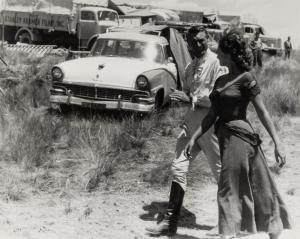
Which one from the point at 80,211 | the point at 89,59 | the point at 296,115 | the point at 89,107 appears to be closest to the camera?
the point at 80,211

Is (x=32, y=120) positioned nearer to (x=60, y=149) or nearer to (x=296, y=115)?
(x=60, y=149)

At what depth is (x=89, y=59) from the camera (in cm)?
950

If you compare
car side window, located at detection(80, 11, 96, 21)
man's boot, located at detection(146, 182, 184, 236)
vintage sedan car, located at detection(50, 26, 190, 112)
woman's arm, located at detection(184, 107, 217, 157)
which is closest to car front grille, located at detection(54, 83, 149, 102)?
vintage sedan car, located at detection(50, 26, 190, 112)

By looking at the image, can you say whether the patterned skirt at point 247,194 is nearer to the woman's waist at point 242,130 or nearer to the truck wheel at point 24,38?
the woman's waist at point 242,130

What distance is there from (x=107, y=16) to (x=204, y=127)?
1942 centimetres

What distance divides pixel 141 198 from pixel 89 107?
3629 millimetres

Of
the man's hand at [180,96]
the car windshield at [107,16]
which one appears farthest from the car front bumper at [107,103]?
the car windshield at [107,16]

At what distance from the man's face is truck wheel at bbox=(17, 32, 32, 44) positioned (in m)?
20.4

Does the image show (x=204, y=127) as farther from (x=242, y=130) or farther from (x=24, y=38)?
(x=24, y=38)

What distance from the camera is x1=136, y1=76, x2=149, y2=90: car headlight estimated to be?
8.45 m

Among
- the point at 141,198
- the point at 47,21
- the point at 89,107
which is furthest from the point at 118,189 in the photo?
the point at 47,21

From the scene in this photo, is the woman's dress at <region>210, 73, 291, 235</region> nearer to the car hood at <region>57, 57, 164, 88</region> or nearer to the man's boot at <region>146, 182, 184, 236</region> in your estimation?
the man's boot at <region>146, 182, 184, 236</region>

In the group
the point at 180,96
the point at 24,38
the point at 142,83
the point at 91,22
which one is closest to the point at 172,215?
the point at 180,96

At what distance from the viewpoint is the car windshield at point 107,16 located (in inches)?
881
